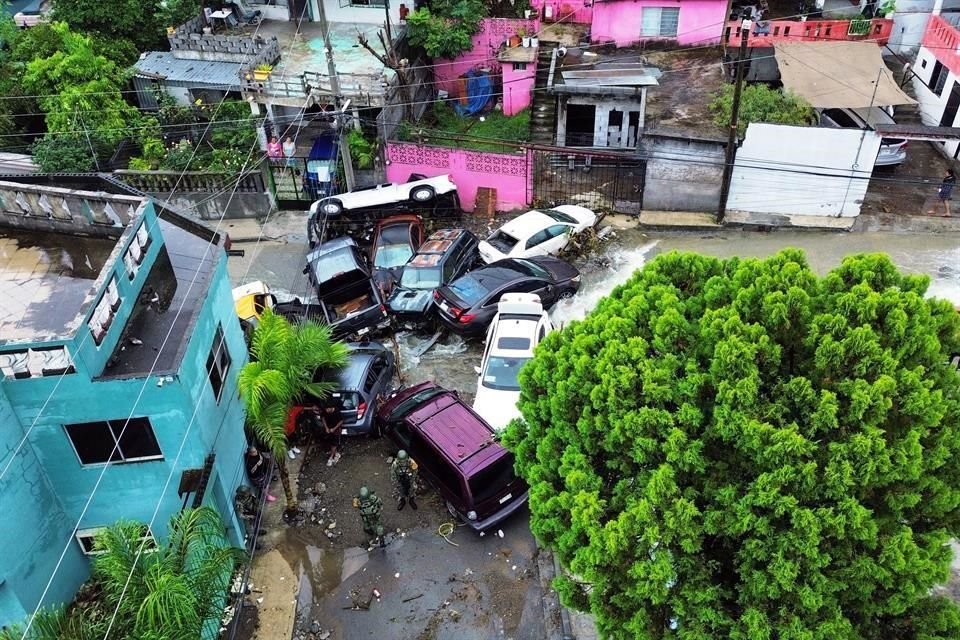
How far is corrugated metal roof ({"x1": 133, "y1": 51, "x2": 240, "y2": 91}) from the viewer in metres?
20.8

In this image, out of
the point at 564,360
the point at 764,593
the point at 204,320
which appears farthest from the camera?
the point at 204,320

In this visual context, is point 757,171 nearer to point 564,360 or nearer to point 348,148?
point 348,148

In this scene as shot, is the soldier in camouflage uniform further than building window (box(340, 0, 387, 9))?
No

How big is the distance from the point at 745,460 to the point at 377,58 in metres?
16.6

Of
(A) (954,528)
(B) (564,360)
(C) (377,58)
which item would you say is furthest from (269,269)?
(A) (954,528)

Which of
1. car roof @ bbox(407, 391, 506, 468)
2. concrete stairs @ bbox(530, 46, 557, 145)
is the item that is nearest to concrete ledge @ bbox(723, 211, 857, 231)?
concrete stairs @ bbox(530, 46, 557, 145)

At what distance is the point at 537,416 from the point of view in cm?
905

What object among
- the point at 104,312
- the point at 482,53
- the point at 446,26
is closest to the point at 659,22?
the point at 482,53

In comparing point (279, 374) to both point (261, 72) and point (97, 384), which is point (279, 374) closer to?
point (97, 384)

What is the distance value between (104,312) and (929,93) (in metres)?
21.9

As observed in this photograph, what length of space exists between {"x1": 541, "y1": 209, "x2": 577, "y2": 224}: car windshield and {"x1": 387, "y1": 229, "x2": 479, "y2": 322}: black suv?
1.95 metres

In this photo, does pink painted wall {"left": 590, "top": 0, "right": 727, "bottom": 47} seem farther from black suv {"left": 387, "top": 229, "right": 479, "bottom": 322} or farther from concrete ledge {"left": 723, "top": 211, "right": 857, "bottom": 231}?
black suv {"left": 387, "top": 229, "right": 479, "bottom": 322}

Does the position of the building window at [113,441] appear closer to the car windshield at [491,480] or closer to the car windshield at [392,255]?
the car windshield at [491,480]

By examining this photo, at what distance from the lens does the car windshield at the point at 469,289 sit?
49.6ft
